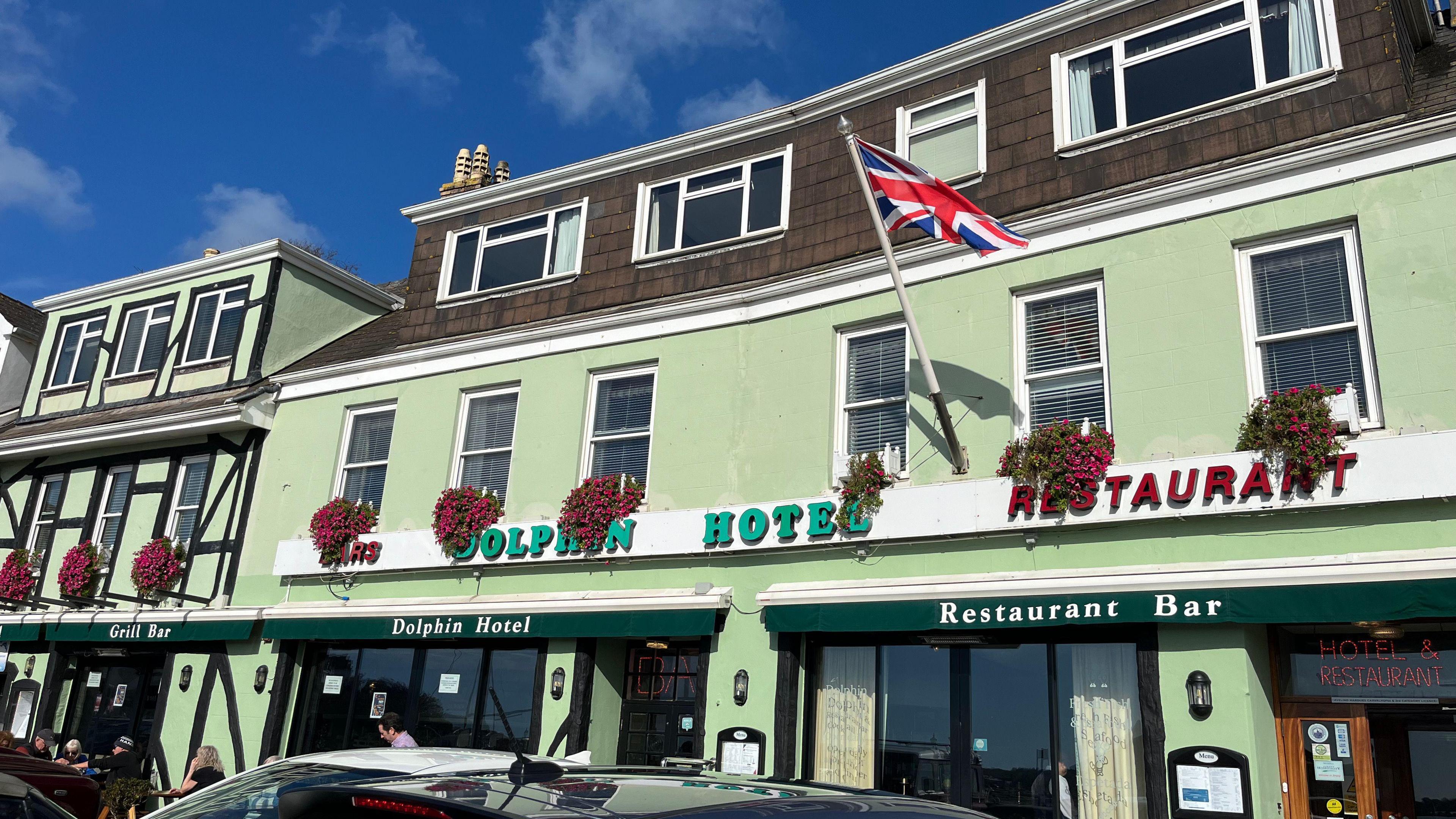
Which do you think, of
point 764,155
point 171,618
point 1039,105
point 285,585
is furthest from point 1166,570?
point 171,618

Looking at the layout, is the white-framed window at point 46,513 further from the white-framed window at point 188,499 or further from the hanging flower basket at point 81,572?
the white-framed window at point 188,499

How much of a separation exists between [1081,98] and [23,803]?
1145cm

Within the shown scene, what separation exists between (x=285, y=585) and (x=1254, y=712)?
12.8 metres

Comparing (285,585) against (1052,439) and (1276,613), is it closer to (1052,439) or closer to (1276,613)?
(1052,439)

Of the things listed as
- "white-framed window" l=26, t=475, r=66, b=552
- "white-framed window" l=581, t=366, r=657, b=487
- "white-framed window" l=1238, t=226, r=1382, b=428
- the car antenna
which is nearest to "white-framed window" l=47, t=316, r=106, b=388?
"white-framed window" l=26, t=475, r=66, b=552

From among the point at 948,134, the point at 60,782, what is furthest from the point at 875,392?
the point at 60,782

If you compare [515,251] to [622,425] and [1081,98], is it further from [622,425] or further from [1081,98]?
[1081,98]

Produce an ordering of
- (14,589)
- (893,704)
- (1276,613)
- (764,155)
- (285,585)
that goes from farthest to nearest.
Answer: (14,589)
(285,585)
(764,155)
(893,704)
(1276,613)

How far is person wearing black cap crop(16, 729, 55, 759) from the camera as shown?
1405 cm

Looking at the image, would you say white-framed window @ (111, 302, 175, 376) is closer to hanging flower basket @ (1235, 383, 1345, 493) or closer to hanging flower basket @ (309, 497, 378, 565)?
hanging flower basket @ (309, 497, 378, 565)

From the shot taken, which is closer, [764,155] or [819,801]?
[819,801]

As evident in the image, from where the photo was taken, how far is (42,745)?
1437 centimetres

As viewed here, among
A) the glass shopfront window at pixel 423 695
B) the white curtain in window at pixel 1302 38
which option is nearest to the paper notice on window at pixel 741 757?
the glass shopfront window at pixel 423 695

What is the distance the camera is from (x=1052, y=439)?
1019 cm
